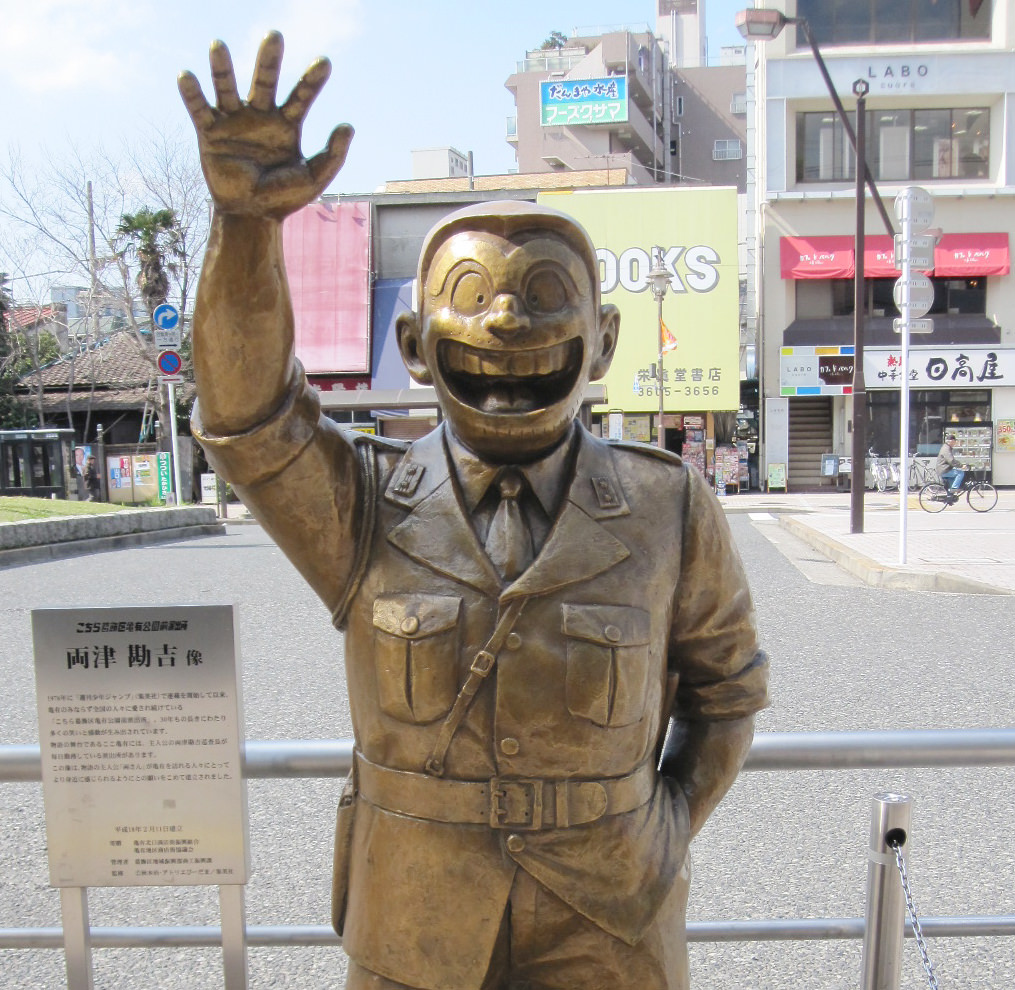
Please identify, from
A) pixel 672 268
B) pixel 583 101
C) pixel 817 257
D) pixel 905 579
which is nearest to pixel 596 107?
pixel 583 101

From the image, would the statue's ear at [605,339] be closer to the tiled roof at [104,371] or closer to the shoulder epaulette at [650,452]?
the shoulder epaulette at [650,452]

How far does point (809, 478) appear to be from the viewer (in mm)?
22562

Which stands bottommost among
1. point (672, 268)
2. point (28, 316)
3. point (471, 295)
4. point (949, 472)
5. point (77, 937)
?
point (949, 472)

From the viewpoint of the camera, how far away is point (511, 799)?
1.43 m

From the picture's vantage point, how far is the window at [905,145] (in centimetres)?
2278

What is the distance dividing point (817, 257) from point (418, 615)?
2311cm

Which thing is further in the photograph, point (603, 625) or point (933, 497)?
point (933, 497)

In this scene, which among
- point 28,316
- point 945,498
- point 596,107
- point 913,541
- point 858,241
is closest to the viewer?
point 913,541

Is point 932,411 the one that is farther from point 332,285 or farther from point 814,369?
point 332,285

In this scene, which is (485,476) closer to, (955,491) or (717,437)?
(955,491)

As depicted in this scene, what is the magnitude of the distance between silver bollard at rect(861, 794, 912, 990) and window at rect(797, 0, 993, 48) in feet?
78.4

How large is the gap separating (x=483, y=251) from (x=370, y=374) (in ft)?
68.9

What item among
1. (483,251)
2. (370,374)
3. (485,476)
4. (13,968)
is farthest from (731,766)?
(370,374)

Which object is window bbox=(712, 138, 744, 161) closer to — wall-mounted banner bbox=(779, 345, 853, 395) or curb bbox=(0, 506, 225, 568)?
wall-mounted banner bbox=(779, 345, 853, 395)
